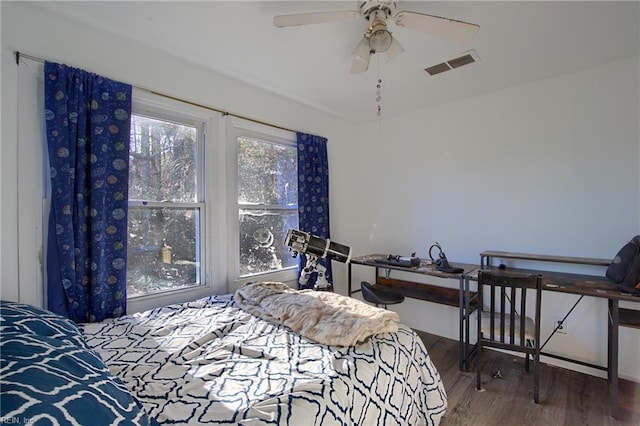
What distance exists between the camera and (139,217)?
2109mm

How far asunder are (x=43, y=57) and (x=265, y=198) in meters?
1.79

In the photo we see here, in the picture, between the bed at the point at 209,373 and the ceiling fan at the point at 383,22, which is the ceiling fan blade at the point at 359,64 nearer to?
the ceiling fan at the point at 383,22

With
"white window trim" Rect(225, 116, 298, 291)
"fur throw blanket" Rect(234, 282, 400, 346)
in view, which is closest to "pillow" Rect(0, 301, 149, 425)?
"fur throw blanket" Rect(234, 282, 400, 346)

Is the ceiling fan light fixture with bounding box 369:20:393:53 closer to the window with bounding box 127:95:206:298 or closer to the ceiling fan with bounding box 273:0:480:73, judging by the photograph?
the ceiling fan with bounding box 273:0:480:73

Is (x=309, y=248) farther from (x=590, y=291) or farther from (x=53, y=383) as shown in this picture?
(x=590, y=291)

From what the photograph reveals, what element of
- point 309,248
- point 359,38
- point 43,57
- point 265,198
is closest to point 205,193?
point 265,198

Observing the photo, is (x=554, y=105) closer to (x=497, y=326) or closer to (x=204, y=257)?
(x=497, y=326)

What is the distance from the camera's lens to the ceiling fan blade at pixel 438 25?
1.40 metres

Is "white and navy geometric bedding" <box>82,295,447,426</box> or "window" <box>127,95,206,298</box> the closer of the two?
"white and navy geometric bedding" <box>82,295,447,426</box>

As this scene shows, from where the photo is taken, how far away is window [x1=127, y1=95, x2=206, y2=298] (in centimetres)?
209

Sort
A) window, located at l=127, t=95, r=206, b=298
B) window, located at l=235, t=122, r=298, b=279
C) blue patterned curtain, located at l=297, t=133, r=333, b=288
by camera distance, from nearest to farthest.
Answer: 1. window, located at l=127, t=95, r=206, b=298
2. window, located at l=235, t=122, r=298, b=279
3. blue patterned curtain, located at l=297, t=133, r=333, b=288

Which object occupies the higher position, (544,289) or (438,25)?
(438,25)

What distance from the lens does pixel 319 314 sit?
1.63 meters

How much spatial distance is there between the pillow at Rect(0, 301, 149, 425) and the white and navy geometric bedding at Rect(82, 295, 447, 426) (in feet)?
0.68
